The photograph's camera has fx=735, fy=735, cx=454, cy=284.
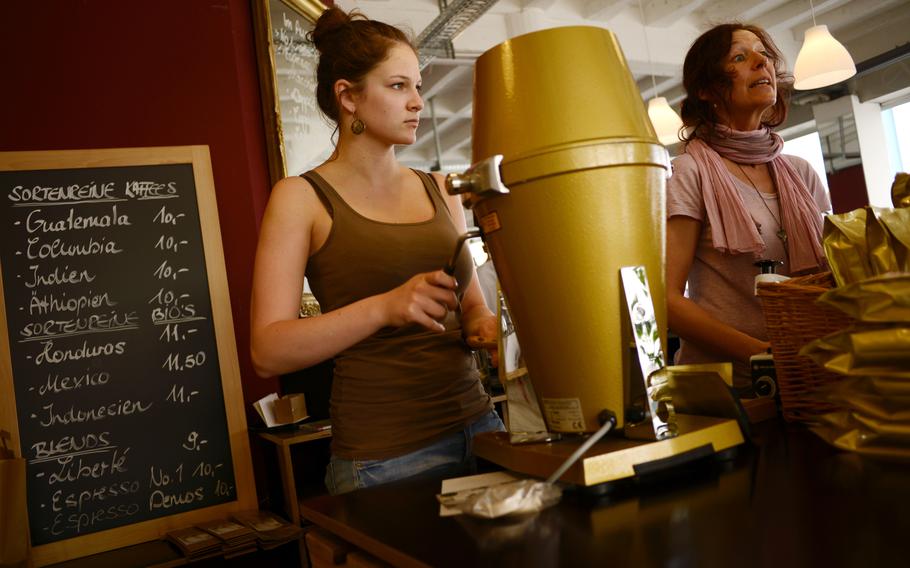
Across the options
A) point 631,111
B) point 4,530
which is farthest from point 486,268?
point 631,111

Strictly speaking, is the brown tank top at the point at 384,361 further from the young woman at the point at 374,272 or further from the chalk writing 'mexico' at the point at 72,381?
the chalk writing 'mexico' at the point at 72,381

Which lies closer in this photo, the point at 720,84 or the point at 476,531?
the point at 476,531

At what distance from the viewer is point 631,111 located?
0.83 m

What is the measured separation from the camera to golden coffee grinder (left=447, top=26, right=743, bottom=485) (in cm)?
79

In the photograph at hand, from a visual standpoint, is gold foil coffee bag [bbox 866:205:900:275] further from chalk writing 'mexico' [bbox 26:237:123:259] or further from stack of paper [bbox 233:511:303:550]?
chalk writing 'mexico' [bbox 26:237:123:259]

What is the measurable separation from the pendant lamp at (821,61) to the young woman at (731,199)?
2681mm

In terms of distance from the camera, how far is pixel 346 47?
1.37 metres

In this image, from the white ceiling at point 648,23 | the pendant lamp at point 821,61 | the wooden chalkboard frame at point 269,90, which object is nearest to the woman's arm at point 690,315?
the wooden chalkboard frame at point 269,90

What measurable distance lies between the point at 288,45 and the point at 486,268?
1734mm

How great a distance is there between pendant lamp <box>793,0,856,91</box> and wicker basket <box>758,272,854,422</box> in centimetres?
378

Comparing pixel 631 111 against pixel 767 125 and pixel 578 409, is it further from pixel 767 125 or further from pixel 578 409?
pixel 767 125

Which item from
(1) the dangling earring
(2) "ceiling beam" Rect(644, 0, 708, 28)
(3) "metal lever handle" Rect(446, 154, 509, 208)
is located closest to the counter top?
(3) "metal lever handle" Rect(446, 154, 509, 208)

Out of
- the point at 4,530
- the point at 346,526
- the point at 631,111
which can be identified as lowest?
the point at 4,530

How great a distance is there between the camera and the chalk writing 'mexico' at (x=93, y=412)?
92.0 inches
